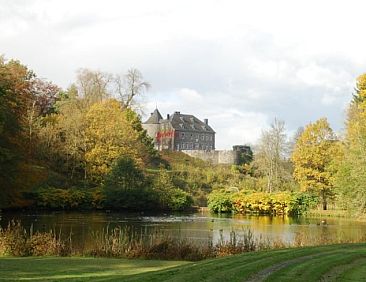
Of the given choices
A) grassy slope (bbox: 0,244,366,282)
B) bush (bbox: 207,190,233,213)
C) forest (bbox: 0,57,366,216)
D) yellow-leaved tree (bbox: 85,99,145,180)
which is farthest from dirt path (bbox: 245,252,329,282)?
bush (bbox: 207,190,233,213)

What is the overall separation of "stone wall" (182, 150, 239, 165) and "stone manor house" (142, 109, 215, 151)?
2189 centimetres

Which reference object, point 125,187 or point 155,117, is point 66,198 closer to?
point 125,187

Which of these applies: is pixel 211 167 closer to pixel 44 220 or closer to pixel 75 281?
pixel 44 220

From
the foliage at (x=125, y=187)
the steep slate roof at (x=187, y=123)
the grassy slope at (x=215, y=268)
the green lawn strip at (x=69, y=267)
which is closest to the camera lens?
the grassy slope at (x=215, y=268)

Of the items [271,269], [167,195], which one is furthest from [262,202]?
[271,269]

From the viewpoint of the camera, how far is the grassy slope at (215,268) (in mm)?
10562

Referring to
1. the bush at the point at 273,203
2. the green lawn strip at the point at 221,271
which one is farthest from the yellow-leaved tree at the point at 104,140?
the green lawn strip at the point at 221,271

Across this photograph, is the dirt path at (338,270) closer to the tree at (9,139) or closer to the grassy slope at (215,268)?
the grassy slope at (215,268)

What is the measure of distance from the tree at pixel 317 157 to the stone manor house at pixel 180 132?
50.3 meters

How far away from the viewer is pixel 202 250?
18.4 m

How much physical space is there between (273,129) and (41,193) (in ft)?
88.2

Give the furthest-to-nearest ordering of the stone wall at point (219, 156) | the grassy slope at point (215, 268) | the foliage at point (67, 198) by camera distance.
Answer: the stone wall at point (219, 156) < the foliage at point (67, 198) < the grassy slope at point (215, 268)

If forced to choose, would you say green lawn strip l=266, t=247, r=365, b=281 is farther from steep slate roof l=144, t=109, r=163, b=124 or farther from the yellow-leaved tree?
steep slate roof l=144, t=109, r=163, b=124

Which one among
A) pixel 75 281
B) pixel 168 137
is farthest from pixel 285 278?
pixel 168 137
